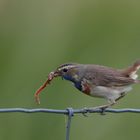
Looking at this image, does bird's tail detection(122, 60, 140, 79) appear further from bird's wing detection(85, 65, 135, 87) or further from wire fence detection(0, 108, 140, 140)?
wire fence detection(0, 108, 140, 140)

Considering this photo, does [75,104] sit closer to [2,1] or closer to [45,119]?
[45,119]

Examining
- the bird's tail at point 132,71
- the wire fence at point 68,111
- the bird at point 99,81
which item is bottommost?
the wire fence at point 68,111

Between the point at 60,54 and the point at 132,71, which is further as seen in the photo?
the point at 60,54

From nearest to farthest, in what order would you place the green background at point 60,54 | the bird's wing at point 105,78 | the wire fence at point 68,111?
1. the wire fence at point 68,111
2. the bird's wing at point 105,78
3. the green background at point 60,54

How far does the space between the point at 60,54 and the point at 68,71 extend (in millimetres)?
2554

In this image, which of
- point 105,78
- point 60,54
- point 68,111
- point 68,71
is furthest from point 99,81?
point 60,54

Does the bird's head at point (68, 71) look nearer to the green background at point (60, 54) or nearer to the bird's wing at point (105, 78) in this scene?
the bird's wing at point (105, 78)

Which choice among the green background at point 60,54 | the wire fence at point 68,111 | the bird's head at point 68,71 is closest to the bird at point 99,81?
the bird's head at point 68,71

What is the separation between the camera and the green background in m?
12.5

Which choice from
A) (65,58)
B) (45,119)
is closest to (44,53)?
(65,58)

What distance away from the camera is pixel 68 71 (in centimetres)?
1084

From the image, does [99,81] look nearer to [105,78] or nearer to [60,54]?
[105,78]

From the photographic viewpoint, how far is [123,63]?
44.4 feet

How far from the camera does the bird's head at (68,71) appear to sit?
10781mm
